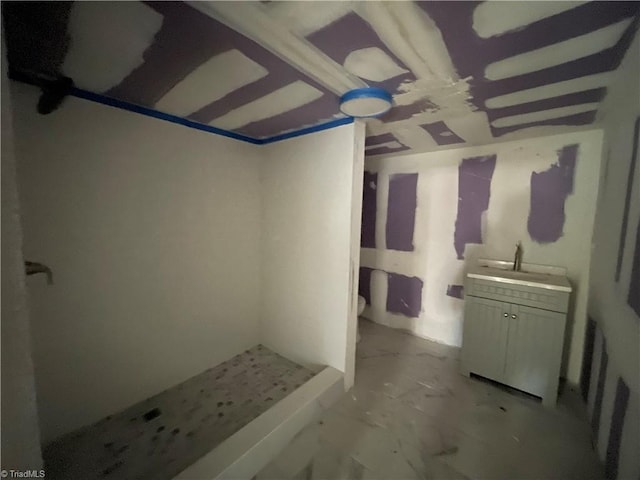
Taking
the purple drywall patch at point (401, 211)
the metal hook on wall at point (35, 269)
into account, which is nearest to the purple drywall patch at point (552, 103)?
the purple drywall patch at point (401, 211)

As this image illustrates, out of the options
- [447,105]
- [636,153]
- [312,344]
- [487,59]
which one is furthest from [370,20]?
[312,344]

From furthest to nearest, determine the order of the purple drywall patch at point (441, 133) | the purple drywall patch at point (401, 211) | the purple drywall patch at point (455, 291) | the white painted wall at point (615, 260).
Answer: the purple drywall patch at point (401, 211) < the purple drywall patch at point (455, 291) < the purple drywall patch at point (441, 133) < the white painted wall at point (615, 260)

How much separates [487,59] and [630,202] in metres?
0.90

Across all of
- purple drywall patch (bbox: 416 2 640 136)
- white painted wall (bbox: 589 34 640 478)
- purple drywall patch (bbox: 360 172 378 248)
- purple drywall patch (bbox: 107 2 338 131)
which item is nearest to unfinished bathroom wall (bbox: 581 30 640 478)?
white painted wall (bbox: 589 34 640 478)

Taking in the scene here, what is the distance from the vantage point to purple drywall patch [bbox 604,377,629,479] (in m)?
1.00

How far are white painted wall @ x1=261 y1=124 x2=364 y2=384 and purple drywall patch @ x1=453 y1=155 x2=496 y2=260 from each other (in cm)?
115

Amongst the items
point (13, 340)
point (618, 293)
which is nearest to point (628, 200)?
point (618, 293)

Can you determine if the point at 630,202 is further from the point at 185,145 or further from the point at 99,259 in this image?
the point at 99,259

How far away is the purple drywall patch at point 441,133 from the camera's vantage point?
5.69 ft

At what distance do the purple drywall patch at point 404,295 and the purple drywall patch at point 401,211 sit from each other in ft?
1.03

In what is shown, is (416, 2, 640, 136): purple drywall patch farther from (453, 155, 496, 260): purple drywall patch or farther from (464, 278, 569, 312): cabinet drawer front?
(464, 278, 569, 312): cabinet drawer front

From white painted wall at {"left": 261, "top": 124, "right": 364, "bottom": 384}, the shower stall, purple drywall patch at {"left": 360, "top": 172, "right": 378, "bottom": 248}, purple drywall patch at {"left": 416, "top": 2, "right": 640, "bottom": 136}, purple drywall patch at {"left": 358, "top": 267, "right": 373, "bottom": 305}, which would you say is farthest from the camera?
purple drywall patch at {"left": 358, "top": 267, "right": 373, "bottom": 305}

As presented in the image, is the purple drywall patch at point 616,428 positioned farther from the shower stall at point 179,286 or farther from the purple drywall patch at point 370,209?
the purple drywall patch at point 370,209

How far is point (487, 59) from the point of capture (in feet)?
3.28
